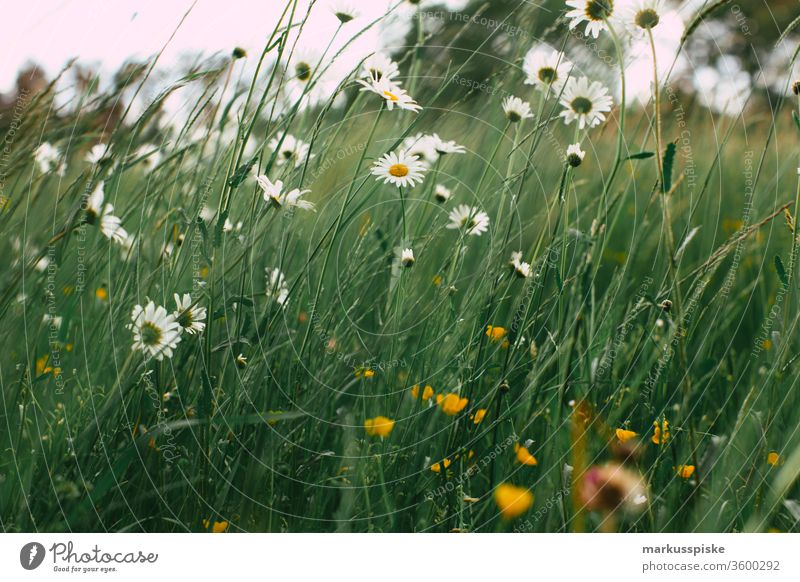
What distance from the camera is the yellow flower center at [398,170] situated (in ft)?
2.76

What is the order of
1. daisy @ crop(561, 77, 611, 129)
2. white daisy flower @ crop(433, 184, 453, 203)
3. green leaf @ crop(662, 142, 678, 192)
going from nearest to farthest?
green leaf @ crop(662, 142, 678, 192) < daisy @ crop(561, 77, 611, 129) < white daisy flower @ crop(433, 184, 453, 203)

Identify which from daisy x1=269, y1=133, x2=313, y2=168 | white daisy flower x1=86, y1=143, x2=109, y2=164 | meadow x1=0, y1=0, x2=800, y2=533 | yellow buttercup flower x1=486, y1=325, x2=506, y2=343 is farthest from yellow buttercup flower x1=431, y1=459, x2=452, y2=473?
white daisy flower x1=86, y1=143, x2=109, y2=164

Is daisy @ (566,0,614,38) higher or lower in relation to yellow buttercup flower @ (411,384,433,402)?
higher

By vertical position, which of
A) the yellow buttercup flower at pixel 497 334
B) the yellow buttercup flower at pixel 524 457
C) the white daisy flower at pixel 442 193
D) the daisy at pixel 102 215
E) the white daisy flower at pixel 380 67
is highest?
the white daisy flower at pixel 380 67

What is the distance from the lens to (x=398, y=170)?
85 cm

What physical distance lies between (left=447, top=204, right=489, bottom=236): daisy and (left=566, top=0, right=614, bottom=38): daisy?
256 millimetres

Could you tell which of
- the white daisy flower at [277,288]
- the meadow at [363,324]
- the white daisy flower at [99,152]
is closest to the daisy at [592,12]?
the meadow at [363,324]

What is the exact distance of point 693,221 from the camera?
1096 mm

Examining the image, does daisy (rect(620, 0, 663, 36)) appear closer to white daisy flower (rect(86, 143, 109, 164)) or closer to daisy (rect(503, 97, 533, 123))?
daisy (rect(503, 97, 533, 123))

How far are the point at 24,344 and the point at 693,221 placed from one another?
1008mm

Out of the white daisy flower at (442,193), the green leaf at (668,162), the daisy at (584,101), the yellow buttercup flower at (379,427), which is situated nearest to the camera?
the green leaf at (668,162)

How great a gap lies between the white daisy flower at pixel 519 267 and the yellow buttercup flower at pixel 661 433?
0.73 feet

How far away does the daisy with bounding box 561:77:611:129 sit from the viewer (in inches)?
32.2

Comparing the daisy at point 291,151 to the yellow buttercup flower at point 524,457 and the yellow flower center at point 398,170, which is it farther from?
the yellow buttercup flower at point 524,457
